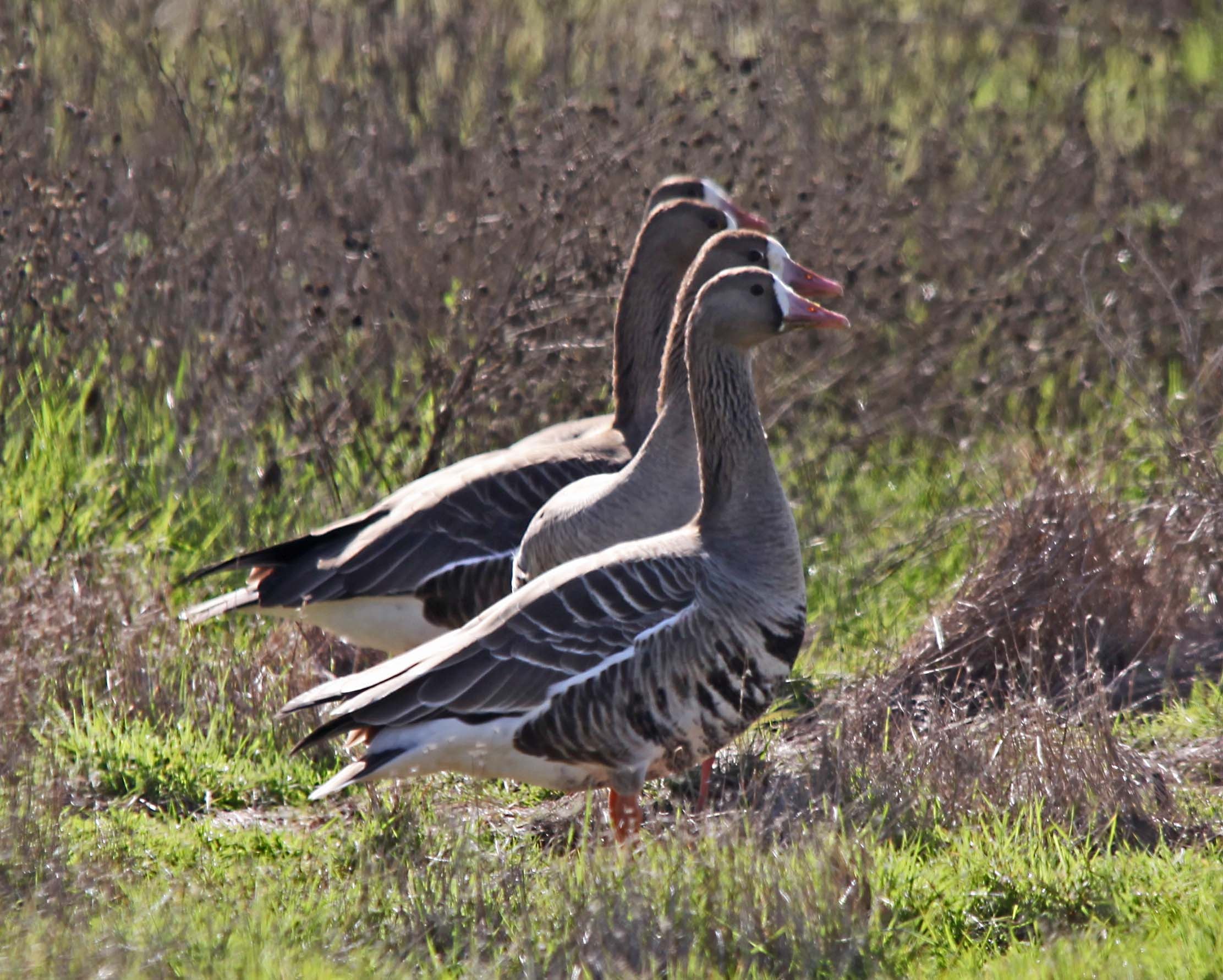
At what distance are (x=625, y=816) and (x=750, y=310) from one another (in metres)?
1.74

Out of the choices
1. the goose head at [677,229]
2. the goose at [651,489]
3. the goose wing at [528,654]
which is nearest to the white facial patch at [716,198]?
the goose head at [677,229]

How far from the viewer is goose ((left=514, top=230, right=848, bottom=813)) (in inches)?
228

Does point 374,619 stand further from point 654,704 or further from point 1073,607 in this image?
point 1073,607

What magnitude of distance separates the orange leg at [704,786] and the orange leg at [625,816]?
21 centimetres

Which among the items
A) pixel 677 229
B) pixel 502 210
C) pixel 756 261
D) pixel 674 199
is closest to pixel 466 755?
pixel 756 261

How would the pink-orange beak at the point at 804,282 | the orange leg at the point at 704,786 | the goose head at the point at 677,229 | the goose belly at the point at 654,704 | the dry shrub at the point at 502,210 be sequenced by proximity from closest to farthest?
the goose belly at the point at 654,704 → the orange leg at the point at 704,786 → the pink-orange beak at the point at 804,282 → the goose head at the point at 677,229 → the dry shrub at the point at 502,210

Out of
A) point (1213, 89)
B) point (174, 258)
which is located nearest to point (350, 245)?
point (174, 258)

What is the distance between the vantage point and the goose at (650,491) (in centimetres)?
578

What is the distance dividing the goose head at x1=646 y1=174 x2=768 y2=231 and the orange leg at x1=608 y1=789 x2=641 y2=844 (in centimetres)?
306

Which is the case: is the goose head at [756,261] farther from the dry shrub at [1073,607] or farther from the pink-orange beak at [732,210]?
the dry shrub at [1073,607]

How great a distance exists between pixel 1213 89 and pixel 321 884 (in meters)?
9.47

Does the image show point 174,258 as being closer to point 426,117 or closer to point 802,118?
point 426,117

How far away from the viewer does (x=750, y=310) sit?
542cm

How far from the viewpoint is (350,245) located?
728 cm
